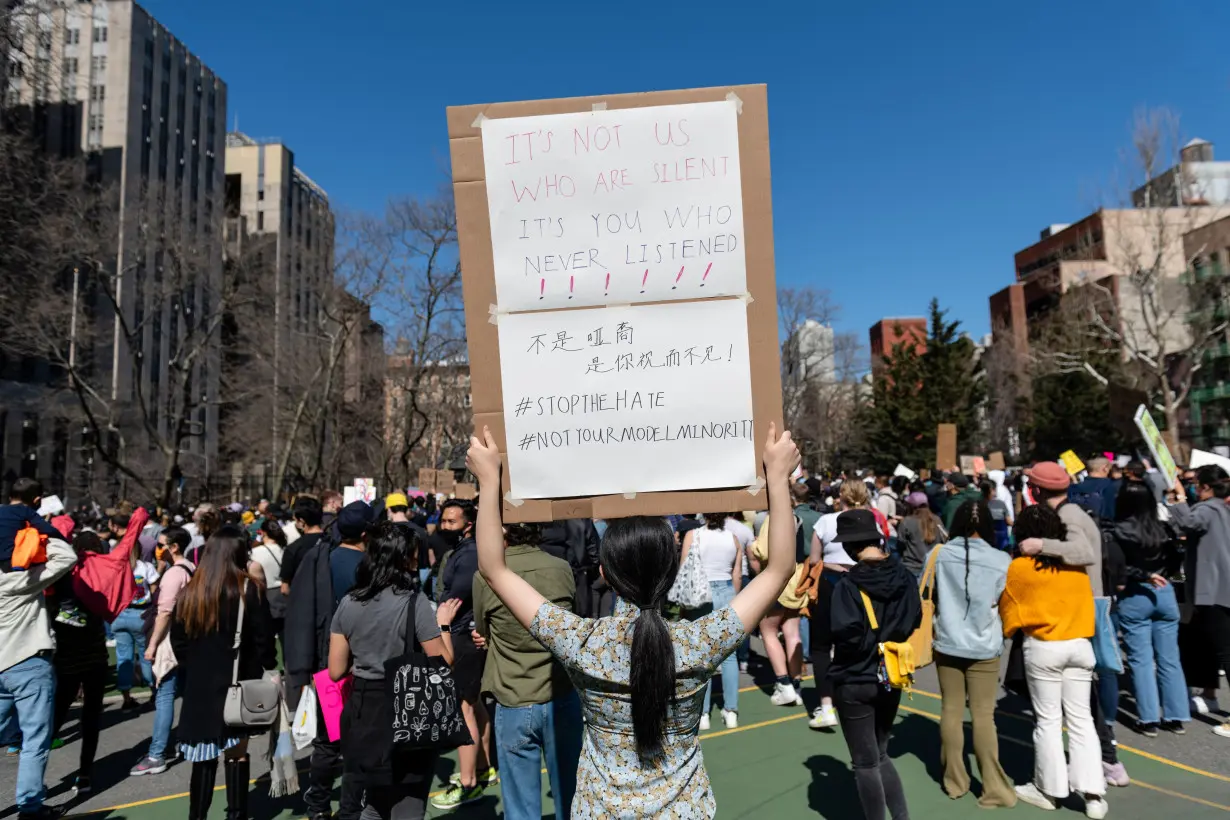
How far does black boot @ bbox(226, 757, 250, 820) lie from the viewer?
483cm

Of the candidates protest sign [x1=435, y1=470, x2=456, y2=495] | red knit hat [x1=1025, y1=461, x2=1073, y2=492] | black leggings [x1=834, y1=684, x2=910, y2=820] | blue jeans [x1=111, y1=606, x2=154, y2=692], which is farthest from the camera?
protest sign [x1=435, y1=470, x2=456, y2=495]

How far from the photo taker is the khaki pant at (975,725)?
5.12 m

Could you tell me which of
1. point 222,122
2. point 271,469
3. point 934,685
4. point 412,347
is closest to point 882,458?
point 412,347

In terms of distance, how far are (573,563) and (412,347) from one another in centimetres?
2414

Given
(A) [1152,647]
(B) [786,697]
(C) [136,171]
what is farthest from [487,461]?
(C) [136,171]

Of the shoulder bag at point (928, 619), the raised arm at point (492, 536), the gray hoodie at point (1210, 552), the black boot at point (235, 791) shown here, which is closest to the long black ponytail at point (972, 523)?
the shoulder bag at point (928, 619)

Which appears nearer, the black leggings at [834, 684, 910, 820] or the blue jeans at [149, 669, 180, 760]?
the black leggings at [834, 684, 910, 820]

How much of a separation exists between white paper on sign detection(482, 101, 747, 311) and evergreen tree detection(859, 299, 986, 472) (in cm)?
4502

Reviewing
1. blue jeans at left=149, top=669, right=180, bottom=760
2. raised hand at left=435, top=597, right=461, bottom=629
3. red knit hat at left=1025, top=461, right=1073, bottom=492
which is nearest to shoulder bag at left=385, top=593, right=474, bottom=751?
raised hand at left=435, top=597, right=461, bottom=629

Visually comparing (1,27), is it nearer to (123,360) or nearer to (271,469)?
(271,469)

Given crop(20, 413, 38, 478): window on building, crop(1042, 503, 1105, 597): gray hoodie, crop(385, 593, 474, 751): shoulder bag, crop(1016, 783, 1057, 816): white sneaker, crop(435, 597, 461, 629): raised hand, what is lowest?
crop(1016, 783, 1057, 816): white sneaker

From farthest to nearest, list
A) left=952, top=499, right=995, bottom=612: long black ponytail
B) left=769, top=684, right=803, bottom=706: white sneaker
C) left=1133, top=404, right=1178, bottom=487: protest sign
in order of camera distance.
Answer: left=1133, top=404, right=1178, bottom=487: protest sign → left=769, top=684, right=803, bottom=706: white sneaker → left=952, top=499, right=995, bottom=612: long black ponytail

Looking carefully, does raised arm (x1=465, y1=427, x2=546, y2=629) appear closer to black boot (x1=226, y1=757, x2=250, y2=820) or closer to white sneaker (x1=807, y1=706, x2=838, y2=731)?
black boot (x1=226, y1=757, x2=250, y2=820)

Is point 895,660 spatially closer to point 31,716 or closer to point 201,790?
point 201,790
